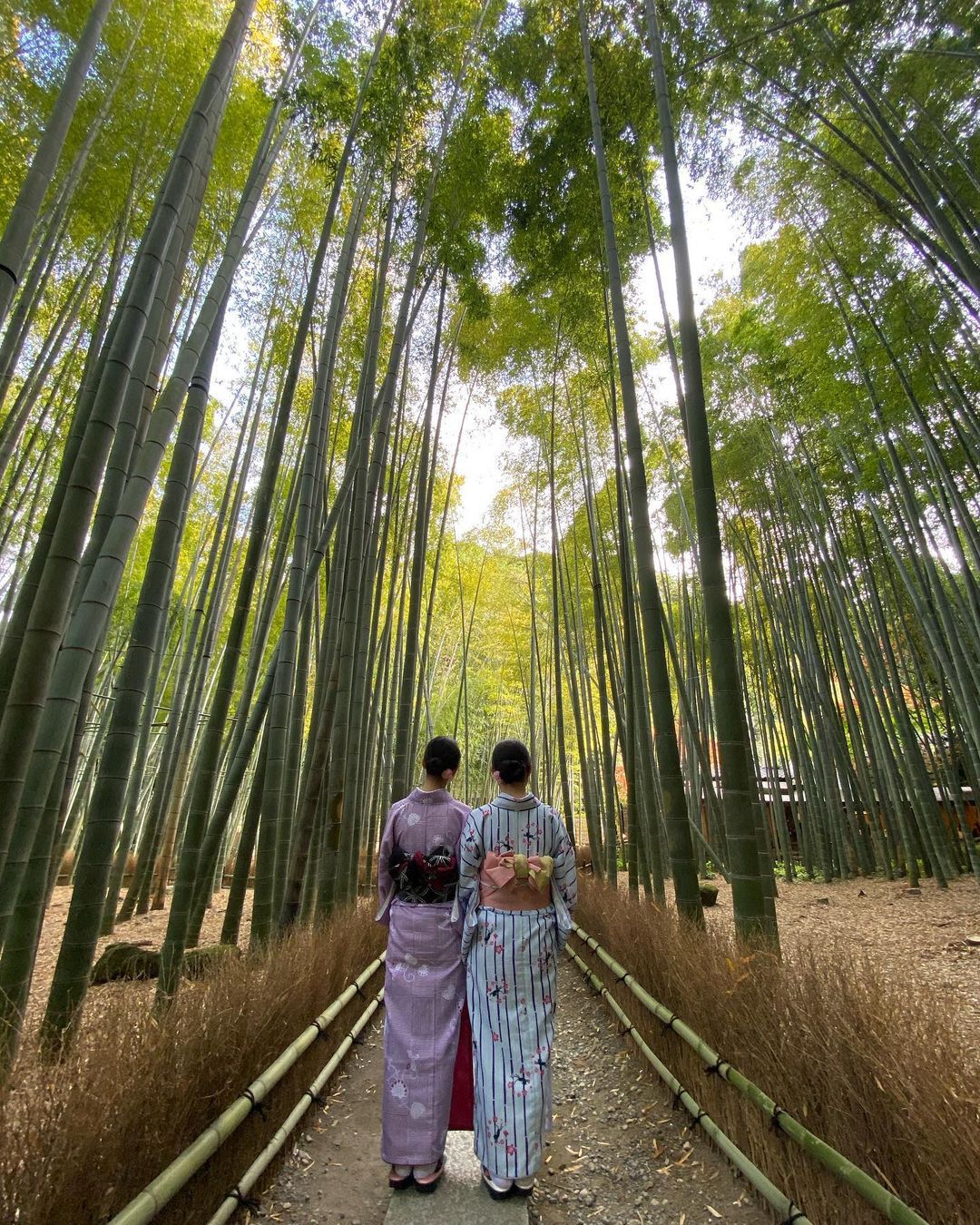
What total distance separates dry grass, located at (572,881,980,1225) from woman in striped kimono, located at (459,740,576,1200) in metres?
0.54

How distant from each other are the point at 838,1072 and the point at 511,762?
985 mm

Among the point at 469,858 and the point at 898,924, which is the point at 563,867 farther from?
the point at 898,924

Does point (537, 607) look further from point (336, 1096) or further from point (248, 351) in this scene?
point (336, 1096)

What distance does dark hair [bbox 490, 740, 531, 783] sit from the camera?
5.36 feet

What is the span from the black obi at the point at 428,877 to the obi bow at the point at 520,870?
131mm

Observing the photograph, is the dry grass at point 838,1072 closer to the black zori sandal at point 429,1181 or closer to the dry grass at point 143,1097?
the black zori sandal at point 429,1181

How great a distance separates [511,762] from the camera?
1647 mm

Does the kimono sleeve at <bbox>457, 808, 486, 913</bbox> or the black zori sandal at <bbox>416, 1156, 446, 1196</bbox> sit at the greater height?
the kimono sleeve at <bbox>457, 808, 486, 913</bbox>

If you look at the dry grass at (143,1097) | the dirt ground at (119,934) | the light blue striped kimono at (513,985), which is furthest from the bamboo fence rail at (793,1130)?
the dirt ground at (119,934)

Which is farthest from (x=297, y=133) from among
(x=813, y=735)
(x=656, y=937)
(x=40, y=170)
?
(x=813, y=735)

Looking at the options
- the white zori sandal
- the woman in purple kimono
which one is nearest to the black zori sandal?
the woman in purple kimono

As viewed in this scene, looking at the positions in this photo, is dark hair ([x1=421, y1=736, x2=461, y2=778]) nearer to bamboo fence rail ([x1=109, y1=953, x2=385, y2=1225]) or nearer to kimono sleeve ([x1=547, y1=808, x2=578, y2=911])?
kimono sleeve ([x1=547, y1=808, x2=578, y2=911])

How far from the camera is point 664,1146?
1645mm

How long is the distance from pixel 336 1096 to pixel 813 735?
7.15 m
